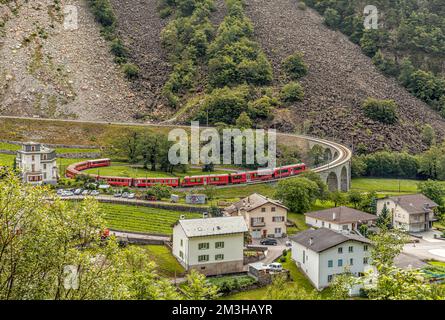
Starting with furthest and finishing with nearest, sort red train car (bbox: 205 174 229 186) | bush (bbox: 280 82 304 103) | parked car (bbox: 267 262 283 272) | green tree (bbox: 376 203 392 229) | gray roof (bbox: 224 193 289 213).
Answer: bush (bbox: 280 82 304 103) → red train car (bbox: 205 174 229 186) → green tree (bbox: 376 203 392 229) → gray roof (bbox: 224 193 289 213) → parked car (bbox: 267 262 283 272)

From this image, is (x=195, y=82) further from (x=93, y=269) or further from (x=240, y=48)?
(x=93, y=269)

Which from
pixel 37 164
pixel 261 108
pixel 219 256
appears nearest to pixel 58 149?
pixel 37 164

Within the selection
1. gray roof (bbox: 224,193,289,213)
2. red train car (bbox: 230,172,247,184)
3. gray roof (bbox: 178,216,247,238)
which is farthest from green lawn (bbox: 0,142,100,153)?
gray roof (bbox: 178,216,247,238)

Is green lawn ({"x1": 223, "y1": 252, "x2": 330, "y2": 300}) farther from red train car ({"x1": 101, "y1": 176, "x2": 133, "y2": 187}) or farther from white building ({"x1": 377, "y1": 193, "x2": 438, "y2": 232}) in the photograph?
red train car ({"x1": 101, "y1": 176, "x2": 133, "y2": 187})

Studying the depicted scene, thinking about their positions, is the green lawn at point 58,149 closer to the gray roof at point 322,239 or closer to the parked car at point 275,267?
the gray roof at point 322,239
